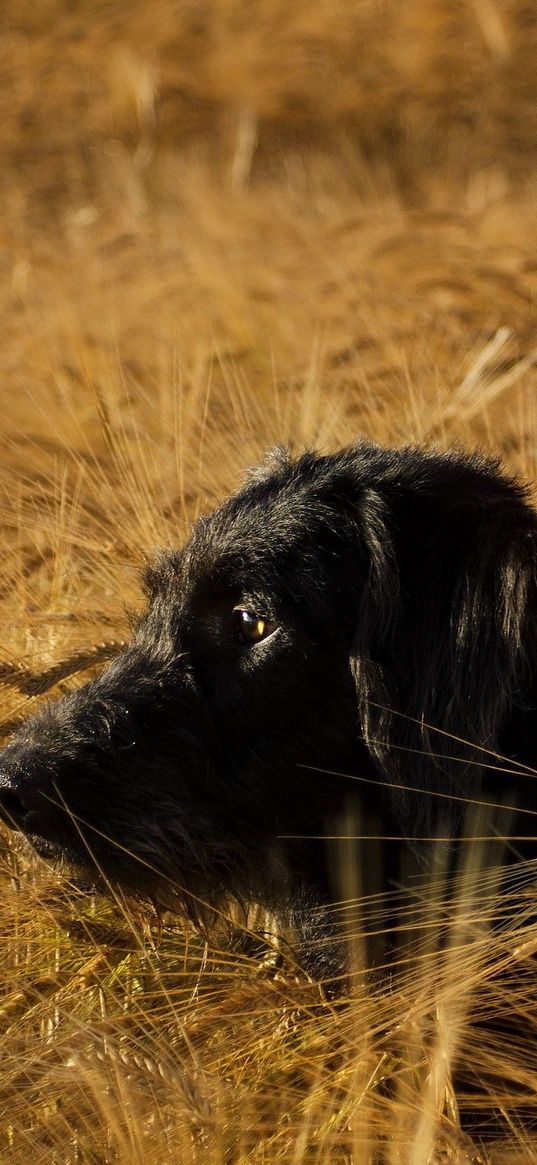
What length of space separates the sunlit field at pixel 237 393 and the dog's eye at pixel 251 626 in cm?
50

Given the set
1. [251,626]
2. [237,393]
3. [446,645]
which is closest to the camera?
[446,645]

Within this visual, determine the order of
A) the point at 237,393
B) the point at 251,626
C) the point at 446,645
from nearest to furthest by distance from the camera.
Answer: the point at 446,645
the point at 251,626
the point at 237,393

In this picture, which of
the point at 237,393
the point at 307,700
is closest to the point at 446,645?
the point at 307,700

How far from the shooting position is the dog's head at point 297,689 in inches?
89.4

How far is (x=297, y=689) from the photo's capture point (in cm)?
237

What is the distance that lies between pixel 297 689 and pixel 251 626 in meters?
0.15

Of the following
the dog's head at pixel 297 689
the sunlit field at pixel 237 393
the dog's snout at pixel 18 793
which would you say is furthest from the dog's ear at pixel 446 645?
the dog's snout at pixel 18 793

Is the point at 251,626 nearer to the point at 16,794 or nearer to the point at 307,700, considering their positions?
the point at 307,700

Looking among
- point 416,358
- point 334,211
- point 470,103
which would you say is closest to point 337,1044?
point 416,358

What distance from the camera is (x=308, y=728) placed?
2.38 meters

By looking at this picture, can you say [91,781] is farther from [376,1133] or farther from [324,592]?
[376,1133]

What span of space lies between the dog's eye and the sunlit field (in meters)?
0.50

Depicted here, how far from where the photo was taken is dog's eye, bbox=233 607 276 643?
94.7 inches

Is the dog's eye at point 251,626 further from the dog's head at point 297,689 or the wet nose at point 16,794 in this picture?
the wet nose at point 16,794
